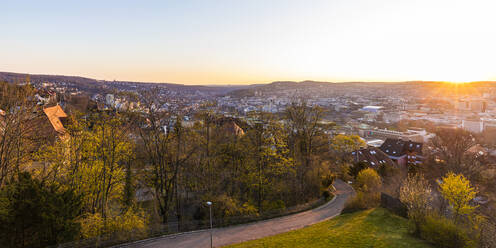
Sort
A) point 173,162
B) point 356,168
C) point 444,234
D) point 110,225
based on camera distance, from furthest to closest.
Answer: point 356,168 < point 173,162 < point 110,225 < point 444,234

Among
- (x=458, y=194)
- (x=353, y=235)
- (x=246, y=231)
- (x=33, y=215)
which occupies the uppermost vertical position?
(x=33, y=215)

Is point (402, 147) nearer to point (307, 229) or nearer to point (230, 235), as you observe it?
point (307, 229)

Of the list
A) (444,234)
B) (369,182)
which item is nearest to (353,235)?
(444,234)

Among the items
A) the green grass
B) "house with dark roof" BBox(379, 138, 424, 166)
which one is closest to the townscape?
the green grass

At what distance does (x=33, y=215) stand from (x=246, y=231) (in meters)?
11.6

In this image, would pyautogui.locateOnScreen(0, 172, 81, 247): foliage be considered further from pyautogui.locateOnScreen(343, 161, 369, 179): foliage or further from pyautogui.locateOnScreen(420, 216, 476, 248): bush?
pyautogui.locateOnScreen(343, 161, 369, 179): foliage

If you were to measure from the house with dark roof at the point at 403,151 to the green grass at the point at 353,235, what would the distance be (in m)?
31.8

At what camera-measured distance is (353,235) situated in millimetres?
14453

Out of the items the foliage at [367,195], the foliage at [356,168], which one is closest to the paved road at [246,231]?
the foliage at [367,195]

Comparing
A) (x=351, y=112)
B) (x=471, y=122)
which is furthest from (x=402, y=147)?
(x=351, y=112)

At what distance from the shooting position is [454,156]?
1046 inches

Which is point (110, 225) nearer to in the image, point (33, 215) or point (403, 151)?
point (33, 215)

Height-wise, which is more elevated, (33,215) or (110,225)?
(33,215)

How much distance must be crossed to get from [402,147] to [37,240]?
51209mm
